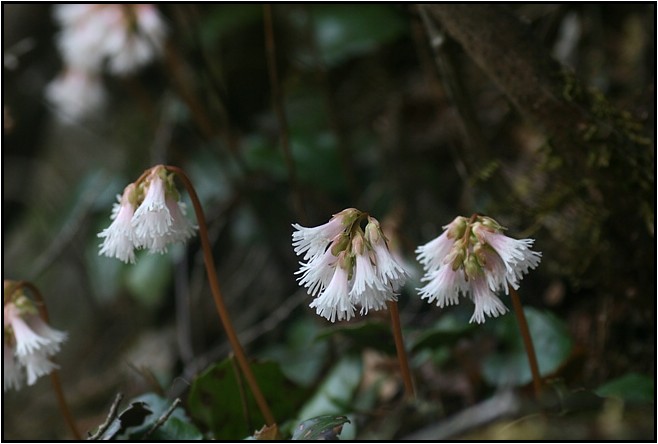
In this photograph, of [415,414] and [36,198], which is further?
[36,198]

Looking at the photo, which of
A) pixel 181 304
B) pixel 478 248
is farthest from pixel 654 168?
pixel 181 304

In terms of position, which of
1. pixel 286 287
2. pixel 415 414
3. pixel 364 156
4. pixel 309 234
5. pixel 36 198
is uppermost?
pixel 36 198

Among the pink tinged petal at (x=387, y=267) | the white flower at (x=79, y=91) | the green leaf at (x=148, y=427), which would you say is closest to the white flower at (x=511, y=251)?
the pink tinged petal at (x=387, y=267)

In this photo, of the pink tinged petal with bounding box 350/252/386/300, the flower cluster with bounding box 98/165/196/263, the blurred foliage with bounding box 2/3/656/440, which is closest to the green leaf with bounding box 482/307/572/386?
the blurred foliage with bounding box 2/3/656/440

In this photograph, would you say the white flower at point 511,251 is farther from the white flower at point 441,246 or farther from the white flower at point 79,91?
the white flower at point 79,91

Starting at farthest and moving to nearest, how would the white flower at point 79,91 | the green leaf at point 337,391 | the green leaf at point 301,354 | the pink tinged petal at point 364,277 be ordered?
the white flower at point 79,91, the green leaf at point 301,354, the green leaf at point 337,391, the pink tinged petal at point 364,277

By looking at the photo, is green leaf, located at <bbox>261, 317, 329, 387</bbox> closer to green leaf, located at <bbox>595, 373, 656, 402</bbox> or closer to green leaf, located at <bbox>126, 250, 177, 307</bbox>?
green leaf, located at <bbox>126, 250, 177, 307</bbox>

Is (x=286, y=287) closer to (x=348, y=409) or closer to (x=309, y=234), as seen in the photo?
(x=348, y=409)
